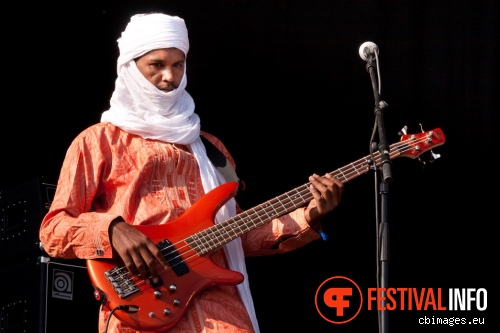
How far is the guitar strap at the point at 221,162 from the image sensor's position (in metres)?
4.77

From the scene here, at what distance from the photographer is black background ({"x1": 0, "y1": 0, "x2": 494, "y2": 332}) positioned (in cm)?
593

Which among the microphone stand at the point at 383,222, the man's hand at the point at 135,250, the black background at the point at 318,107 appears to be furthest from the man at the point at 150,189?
the black background at the point at 318,107

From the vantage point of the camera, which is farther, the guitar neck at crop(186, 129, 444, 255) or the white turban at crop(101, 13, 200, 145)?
the white turban at crop(101, 13, 200, 145)

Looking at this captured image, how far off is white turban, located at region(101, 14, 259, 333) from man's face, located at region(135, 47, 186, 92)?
0.02 m

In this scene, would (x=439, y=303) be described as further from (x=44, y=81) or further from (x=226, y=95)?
(x=44, y=81)

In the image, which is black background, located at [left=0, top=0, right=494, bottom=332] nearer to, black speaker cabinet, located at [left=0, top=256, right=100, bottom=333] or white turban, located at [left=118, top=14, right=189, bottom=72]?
black speaker cabinet, located at [left=0, top=256, right=100, bottom=333]

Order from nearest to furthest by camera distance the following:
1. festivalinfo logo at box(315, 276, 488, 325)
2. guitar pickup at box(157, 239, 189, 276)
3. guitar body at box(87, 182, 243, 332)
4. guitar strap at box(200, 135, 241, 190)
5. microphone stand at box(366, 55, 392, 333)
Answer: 1. microphone stand at box(366, 55, 392, 333)
2. guitar body at box(87, 182, 243, 332)
3. guitar pickup at box(157, 239, 189, 276)
4. guitar strap at box(200, 135, 241, 190)
5. festivalinfo logo at box(315, 276, 488, 325)

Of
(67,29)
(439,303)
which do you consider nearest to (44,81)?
(67,29)

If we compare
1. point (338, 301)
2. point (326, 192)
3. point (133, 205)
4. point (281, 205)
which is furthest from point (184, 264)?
point (338, 301)

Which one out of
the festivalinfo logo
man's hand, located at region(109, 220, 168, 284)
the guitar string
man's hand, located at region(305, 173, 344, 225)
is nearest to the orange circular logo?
the festivalinfo logo

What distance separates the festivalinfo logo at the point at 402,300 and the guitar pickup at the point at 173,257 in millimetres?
1759

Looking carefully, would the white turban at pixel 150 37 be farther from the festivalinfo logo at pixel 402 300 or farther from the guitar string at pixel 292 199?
the festivalinfo logo at pixel 402 300

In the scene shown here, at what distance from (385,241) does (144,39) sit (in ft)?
4.53

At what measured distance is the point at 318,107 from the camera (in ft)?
20.3
